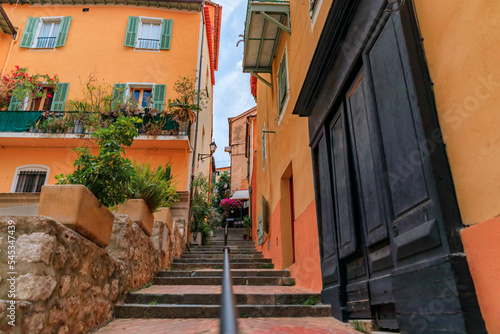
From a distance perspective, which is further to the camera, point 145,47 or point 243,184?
point 243,184

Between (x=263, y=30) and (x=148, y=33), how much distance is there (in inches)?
300

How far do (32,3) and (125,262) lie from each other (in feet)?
48.7

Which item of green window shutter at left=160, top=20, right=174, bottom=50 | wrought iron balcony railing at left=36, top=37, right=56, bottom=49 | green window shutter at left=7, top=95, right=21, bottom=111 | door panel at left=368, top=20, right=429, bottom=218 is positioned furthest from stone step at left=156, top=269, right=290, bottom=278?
wrought iron balcony railing at left=36, top=37, right=56, bottom=49

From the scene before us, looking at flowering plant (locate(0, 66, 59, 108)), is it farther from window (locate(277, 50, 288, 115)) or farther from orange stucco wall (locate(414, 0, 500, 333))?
orange stucco wall (locate(414, 0, 500, 333))

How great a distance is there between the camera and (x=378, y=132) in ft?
8.82

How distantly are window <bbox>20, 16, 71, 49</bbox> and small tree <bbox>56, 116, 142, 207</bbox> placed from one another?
12127 millimetres

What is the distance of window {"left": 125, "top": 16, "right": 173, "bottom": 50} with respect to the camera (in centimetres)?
1363

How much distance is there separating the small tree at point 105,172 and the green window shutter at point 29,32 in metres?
12.6

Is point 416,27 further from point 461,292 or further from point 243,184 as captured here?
point 243,184

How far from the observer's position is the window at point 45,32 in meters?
13.4

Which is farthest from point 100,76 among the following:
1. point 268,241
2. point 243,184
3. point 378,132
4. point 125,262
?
point 243,184

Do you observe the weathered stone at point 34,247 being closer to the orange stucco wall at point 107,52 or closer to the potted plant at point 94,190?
the potted plant at point 94,190

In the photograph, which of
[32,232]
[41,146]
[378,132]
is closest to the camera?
[32,232]

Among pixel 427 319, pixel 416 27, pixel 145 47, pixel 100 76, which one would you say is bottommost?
pixel 427 319
